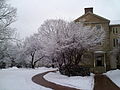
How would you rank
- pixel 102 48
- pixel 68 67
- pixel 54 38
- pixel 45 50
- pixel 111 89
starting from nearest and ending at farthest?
pixel 111 89, pixel 68 67, pixel 54 38, pixel 45 50, pixel 102 48

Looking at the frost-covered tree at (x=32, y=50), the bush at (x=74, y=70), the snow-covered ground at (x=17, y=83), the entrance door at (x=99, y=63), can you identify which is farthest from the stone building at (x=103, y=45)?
the frost-covered tree at (x=32, y=50)

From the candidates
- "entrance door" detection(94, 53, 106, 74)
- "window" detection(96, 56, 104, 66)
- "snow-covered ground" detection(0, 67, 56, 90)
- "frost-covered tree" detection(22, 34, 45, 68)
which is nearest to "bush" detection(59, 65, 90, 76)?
"snow-covered ground" detection(0, 67, 56, 90)

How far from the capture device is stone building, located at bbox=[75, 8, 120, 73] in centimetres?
3288

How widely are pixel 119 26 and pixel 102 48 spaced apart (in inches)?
215

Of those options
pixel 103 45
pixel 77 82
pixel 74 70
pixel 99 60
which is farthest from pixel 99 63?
pixel 77 82

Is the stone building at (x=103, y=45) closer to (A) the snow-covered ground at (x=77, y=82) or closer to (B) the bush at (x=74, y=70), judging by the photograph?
(B) the bush at (x=74, y=70)

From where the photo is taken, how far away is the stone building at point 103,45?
3288 cm

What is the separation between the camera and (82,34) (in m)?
Result: 24.6

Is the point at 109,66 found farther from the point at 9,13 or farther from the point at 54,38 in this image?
the point at 9,13

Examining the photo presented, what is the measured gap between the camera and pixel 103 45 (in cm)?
3403

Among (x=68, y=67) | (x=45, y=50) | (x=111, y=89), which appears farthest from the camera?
(x=45, y=50)

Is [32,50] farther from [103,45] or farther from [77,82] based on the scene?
[77,82]

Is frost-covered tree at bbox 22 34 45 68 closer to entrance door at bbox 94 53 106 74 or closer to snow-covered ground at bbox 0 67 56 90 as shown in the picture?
entrance door at bbox 94 53 106 74

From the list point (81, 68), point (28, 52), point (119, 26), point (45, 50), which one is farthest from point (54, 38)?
point (28, 52)
